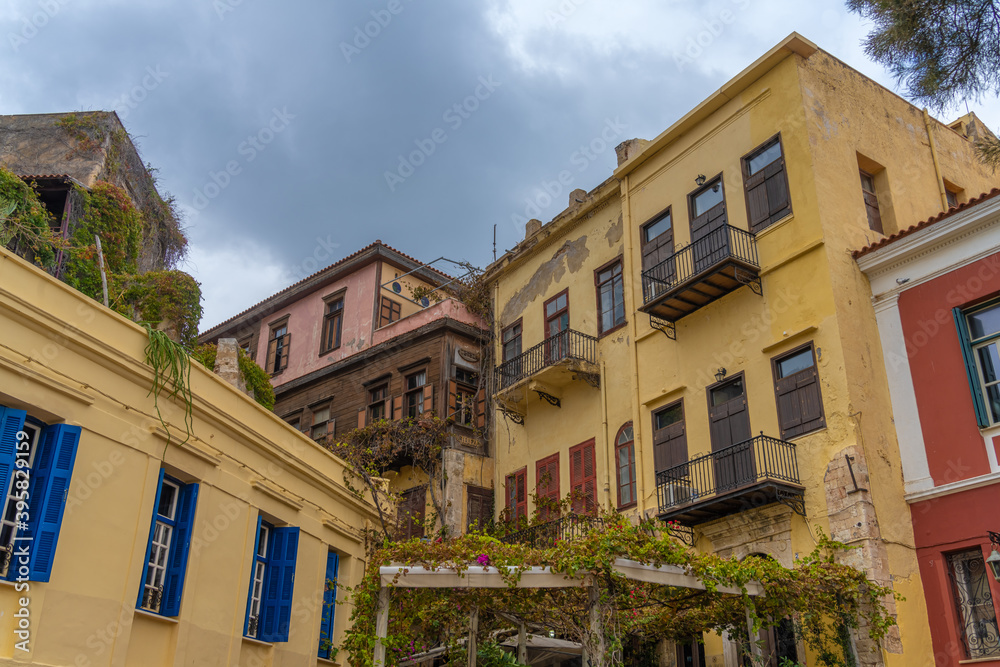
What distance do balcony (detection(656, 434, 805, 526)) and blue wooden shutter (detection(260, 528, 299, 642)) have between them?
250 inches

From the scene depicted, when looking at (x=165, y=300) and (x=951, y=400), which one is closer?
(x=951, y=400)

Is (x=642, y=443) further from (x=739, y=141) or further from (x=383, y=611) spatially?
(x=383, y=611)

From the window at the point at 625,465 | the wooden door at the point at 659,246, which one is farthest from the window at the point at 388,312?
the window at the point at 625,465

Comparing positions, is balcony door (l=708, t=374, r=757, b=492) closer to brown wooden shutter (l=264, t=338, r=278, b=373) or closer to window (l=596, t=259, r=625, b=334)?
window (l=596, t=259, r=625, b=334)

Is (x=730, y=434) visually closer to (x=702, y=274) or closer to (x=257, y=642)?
(x=702, y=274)

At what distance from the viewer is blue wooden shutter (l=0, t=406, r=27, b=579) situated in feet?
27.6

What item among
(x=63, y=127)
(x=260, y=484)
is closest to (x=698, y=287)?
(x=260, y=484)

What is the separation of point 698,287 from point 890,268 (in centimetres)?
324

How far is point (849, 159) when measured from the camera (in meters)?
Answer: 16.5

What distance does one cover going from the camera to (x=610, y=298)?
1969 cm

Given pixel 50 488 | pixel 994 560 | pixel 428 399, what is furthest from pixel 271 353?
pixel 994 560

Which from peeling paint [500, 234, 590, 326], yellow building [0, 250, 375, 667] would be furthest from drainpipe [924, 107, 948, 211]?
yellow building [0, 250, 375, 667]

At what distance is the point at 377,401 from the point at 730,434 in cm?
1101

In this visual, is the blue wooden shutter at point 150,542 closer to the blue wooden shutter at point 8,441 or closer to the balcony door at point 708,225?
the blue wooden shutter at point 8,441
